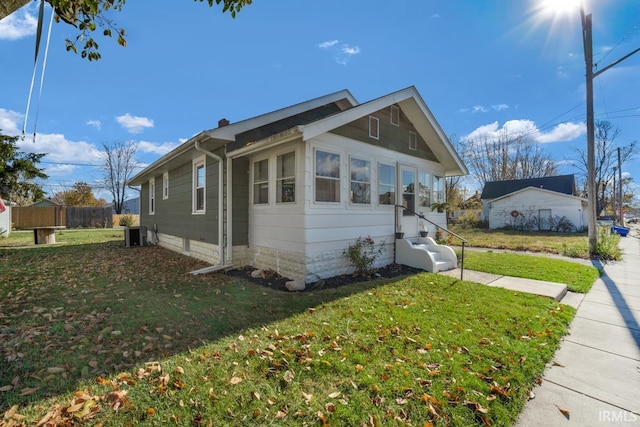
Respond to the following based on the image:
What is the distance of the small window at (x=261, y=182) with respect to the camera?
23.6 feet

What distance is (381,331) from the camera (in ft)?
11.9

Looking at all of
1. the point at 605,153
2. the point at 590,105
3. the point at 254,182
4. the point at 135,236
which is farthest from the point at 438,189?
the point at 605,153

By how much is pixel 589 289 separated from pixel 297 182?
649 centimetres

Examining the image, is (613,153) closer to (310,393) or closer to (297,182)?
(297,182)

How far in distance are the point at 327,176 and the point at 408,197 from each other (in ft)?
11.5

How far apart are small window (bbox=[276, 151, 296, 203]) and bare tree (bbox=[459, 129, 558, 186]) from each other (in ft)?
99.9

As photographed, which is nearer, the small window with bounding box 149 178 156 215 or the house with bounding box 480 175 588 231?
the small window with bounding box 149 178 156 215

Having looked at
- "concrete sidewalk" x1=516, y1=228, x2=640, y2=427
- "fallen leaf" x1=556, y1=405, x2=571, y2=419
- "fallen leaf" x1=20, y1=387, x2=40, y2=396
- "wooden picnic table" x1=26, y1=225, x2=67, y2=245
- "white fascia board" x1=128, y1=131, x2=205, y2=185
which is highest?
"white fascia board" x1=128, y1=131, x2=205, y2=185

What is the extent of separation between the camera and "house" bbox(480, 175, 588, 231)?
21.1 meters

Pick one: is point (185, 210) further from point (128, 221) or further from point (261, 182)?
point (128, 221)

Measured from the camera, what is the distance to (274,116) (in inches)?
296

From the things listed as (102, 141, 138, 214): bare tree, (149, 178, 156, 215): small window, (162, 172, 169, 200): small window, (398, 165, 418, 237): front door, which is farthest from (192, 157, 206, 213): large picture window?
(102, 141, 138, 214): bare tree

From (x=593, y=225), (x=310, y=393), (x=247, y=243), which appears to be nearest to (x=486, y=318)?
(x=310, y=393)

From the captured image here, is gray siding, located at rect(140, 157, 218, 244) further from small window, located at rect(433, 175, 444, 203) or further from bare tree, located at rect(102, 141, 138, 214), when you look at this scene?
bare tree, located at rect(102, 141, 138, 214)
